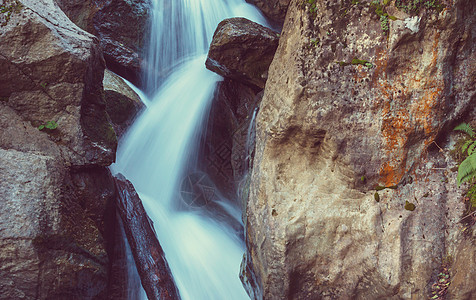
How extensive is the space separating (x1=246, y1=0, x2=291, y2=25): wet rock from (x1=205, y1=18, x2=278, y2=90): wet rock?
2.82m

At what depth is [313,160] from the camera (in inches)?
162

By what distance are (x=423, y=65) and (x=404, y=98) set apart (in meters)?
0.36

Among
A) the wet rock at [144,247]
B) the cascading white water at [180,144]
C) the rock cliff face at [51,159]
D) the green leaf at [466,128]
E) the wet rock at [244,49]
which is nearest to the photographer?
the green leaf at [466,128]

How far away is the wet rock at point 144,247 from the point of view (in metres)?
4.80

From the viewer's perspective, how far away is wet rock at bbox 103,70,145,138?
6770 mm

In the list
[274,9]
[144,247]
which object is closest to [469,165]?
[144,247]

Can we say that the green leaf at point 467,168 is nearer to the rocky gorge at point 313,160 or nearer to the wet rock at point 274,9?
the rocky gorge at point 313,160

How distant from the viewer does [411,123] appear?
11.8 feet

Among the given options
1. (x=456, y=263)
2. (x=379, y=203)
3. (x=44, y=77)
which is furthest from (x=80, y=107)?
(x=456, y=263)

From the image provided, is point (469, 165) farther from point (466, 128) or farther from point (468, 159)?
point (466, 128)

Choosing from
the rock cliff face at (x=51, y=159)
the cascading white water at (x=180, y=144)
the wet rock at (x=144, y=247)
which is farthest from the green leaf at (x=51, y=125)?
the cascading white water at (x=180, y=144)

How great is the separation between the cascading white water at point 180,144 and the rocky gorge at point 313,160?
62 cm

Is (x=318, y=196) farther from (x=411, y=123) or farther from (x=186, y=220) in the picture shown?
(x=186, y=220)

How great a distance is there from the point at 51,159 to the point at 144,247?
1694mm
